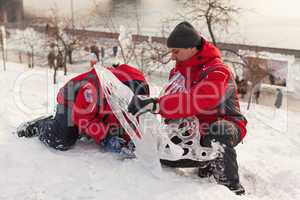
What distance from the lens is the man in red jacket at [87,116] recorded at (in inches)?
133

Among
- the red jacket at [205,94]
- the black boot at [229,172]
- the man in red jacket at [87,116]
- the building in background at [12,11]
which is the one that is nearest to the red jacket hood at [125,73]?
the man in red jacket at [87,116]

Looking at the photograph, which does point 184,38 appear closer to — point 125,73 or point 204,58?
point 204,58

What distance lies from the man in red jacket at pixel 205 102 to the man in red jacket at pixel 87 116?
51 centimetres

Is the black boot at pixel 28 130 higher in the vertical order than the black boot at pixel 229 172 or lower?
higher

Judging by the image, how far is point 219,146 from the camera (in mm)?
3020

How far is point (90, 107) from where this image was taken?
3.38 m

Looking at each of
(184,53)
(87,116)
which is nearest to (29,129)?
(87,116)

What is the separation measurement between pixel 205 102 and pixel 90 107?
3.79 ft

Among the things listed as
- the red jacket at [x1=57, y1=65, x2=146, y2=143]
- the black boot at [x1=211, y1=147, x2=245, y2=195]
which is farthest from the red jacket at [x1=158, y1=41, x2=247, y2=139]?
the red jacket at [x1=57, y1=65, x2=146, y2=143]

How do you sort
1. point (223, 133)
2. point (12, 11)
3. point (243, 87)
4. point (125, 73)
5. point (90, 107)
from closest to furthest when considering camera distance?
point (223, 133), point (90, 107), point (125, 73), point (243, 87), point (12, 11)

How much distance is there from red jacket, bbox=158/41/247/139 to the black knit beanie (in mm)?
123

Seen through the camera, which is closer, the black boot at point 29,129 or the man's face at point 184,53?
the man's face at point 184,53

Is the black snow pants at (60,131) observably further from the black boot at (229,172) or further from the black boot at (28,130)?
the black boot at (229,172)

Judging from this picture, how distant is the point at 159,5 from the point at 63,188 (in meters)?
25.8
